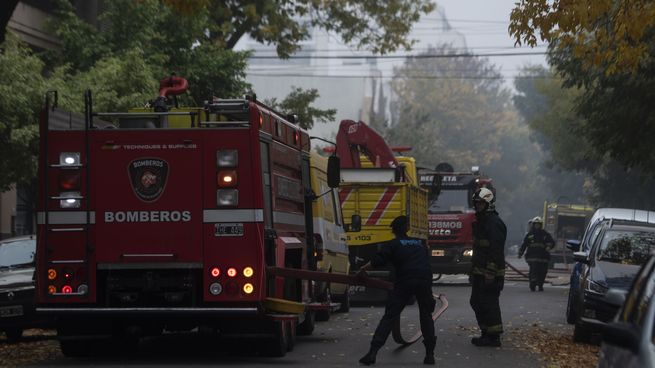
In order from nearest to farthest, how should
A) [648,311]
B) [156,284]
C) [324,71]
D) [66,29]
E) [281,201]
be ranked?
[648,311] < [156,284] < [281,201] < [66,29] < [324,71]

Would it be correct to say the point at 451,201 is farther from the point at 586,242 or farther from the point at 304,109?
the point at 586,242

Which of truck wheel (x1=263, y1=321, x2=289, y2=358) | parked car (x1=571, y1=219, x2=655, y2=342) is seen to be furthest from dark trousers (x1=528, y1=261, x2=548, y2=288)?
truck wheel (x1=263, y1=321, x2=289, y2=358)

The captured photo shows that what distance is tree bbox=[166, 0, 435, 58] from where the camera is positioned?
35406 millimetres

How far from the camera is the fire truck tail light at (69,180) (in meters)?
13.7

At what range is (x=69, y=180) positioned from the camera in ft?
45.0

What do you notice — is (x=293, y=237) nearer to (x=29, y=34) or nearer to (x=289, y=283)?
(x=289, y=283)

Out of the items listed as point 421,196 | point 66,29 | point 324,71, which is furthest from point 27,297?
point 324,71

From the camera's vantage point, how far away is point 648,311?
7078 millimetres

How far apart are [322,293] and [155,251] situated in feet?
14.9

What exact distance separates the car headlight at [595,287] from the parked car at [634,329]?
8.56m

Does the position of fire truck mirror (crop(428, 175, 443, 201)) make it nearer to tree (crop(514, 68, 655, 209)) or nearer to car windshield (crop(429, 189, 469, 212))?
car windshield (crop(429, 189, 469, 212))

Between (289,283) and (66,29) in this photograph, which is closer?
(289,283)

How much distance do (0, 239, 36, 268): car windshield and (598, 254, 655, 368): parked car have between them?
40.7ft

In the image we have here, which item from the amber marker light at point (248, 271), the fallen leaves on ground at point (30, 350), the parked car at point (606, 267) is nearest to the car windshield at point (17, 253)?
the fallen leaves on ground at point (30, 350)
